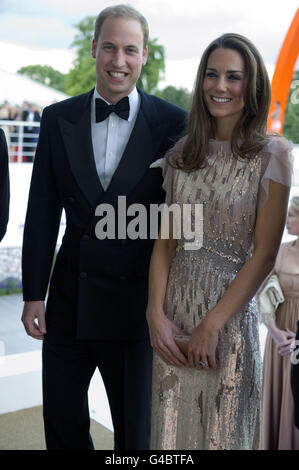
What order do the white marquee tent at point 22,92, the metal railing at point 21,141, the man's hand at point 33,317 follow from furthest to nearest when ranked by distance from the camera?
the white marquee tent at point 22,92 → the metal railing at point 21,141 → the man's hand at point 33,317

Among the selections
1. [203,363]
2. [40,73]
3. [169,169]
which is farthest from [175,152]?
[40,73]

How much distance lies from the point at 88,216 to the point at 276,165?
587 mm

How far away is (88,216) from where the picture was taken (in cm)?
167

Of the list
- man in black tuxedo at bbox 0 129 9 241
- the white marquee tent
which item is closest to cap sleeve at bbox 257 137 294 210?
man in black tuxedo at bbox 0 129 9 241

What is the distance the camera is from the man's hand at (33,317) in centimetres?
176

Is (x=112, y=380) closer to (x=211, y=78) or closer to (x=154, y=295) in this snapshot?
(x=154, y=295)

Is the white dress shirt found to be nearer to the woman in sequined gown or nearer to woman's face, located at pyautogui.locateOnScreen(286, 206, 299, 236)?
the woman in sequined gown

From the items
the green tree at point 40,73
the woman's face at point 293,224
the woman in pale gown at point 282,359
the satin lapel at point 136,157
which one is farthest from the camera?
the green tree at point 40,73

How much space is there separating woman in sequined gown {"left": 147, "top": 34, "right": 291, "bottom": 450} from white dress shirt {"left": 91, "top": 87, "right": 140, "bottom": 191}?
197 millimetres

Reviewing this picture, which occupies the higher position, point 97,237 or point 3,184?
point 3,184

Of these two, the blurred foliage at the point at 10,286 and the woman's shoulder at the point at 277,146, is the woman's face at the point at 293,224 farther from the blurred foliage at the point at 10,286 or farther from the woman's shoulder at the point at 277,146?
the blurred foliage at the point at 10,286

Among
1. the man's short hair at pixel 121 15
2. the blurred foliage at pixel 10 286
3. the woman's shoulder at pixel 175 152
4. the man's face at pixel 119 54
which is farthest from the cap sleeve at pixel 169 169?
the blurred foliage at pixel 10 286

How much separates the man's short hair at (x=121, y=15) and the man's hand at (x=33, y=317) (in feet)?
2.72

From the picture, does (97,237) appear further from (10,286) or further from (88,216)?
(10,286)
